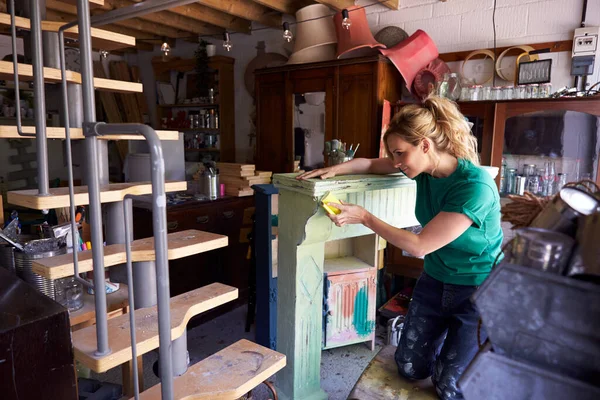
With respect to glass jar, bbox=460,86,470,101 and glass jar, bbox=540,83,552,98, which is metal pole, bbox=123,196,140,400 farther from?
glass jar, bbox=540,83,552,98

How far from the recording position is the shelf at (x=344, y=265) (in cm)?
287

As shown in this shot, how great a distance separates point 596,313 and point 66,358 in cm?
118

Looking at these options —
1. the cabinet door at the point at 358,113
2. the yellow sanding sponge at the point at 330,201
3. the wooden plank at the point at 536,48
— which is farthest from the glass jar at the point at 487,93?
the yellow sanding sponge at the point at 330,201

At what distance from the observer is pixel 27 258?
170 centimetres

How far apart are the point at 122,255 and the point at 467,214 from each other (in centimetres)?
117

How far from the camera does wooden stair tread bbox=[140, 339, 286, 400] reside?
1.40 metres

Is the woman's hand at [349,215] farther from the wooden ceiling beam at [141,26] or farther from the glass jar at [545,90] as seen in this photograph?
the wooden ceiling beam at [141,26]

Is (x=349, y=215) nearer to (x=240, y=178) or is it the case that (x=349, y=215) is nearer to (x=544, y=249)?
(x=544, y=249)

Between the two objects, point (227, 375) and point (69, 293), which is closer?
point (227, 375)

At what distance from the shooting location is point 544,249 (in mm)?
731

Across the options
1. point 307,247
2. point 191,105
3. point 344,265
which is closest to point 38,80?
point 307,247

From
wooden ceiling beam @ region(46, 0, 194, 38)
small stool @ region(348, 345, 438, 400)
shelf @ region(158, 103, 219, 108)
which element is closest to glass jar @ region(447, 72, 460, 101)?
small stool @ region(348, 345, 438, 400)

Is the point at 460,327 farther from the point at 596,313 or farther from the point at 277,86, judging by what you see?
the point at 277,86

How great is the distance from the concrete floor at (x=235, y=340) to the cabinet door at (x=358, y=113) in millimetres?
1506
